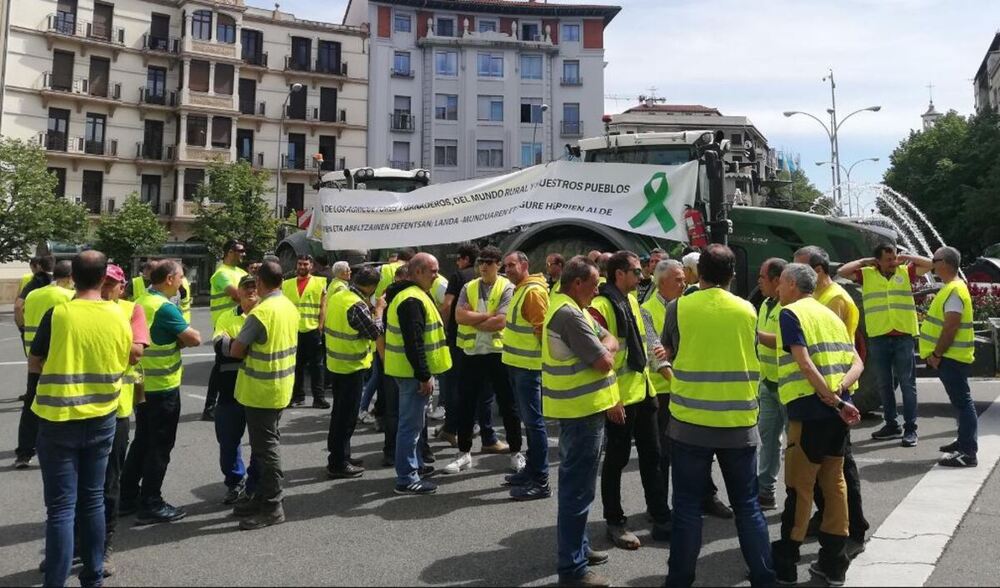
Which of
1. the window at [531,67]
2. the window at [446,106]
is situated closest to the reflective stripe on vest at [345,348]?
the window at [446,106]

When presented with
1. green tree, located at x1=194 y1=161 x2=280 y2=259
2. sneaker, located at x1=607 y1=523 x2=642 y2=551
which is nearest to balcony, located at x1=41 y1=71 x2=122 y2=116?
green tree, located at x1=194 y1=161 x2=280 y2=259

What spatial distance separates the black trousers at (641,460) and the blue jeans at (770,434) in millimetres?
785

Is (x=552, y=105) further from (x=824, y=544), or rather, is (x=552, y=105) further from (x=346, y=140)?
(x=824, y=544)

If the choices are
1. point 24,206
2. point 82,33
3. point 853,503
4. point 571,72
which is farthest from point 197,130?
point 853,503

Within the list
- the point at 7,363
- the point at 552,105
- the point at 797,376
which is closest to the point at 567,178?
the point at 797,376

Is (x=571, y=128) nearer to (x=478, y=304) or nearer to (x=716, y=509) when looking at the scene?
(x=478, y=304)

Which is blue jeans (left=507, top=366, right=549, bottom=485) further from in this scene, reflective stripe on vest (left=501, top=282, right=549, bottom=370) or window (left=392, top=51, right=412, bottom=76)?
window (left=392, top=51, right=412, bottom=76)

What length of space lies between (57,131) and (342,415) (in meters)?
41.0

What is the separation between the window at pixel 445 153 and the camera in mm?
47250

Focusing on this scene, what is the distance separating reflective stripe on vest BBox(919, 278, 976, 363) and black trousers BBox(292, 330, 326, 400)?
21.4 feet

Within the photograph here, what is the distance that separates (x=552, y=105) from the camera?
4850 cm

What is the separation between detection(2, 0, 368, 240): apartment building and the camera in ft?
125

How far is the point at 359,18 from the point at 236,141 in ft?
44.0

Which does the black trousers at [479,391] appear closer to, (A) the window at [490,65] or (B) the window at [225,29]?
(B) the window at [225,29]
